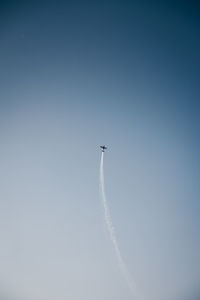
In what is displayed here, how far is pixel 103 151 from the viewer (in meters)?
28.4

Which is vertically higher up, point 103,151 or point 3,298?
point 103,151

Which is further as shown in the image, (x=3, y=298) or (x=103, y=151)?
(x=3, y=298)

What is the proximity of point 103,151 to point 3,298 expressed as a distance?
4111 centimetres

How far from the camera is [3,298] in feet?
131
